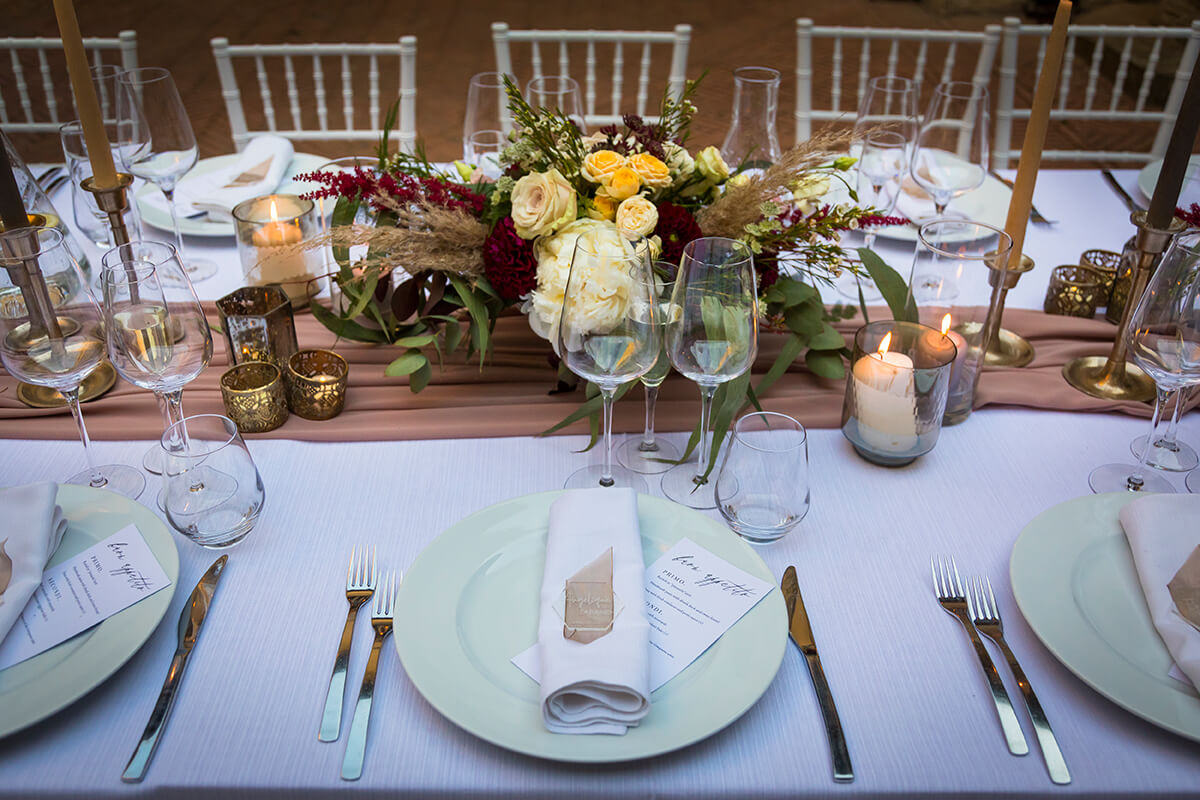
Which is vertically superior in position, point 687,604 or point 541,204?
point 541,204

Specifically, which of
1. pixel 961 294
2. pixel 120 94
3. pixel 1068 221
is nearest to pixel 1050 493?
pixel 961 294

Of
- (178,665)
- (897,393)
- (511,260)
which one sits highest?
(511,260)

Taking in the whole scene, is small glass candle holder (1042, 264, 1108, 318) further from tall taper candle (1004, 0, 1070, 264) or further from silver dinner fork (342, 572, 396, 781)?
silver dinner fork (342, 572, 396, 781)

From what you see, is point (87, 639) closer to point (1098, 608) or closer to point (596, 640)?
point (596, 640)

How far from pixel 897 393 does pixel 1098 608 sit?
Answer: 306mm

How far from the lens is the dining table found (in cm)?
74

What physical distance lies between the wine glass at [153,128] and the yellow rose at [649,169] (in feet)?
2.42

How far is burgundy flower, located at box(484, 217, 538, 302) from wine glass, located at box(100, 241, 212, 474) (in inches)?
13.1

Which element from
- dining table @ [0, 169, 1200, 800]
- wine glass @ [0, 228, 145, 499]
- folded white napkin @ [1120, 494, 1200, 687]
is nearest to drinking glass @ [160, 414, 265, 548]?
dining table @ [0, 169, 1200, 800]

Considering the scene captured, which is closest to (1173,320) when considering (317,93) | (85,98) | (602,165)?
(602,165)

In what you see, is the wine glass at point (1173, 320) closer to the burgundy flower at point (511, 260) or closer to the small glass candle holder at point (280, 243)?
the burgundy flower at point (511, 260)

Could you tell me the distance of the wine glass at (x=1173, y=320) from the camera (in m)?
1.01

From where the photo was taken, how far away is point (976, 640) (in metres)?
0.87

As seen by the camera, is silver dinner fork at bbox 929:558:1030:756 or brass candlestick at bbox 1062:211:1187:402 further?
brass candlestick at bbox 1062:211:1187:402
